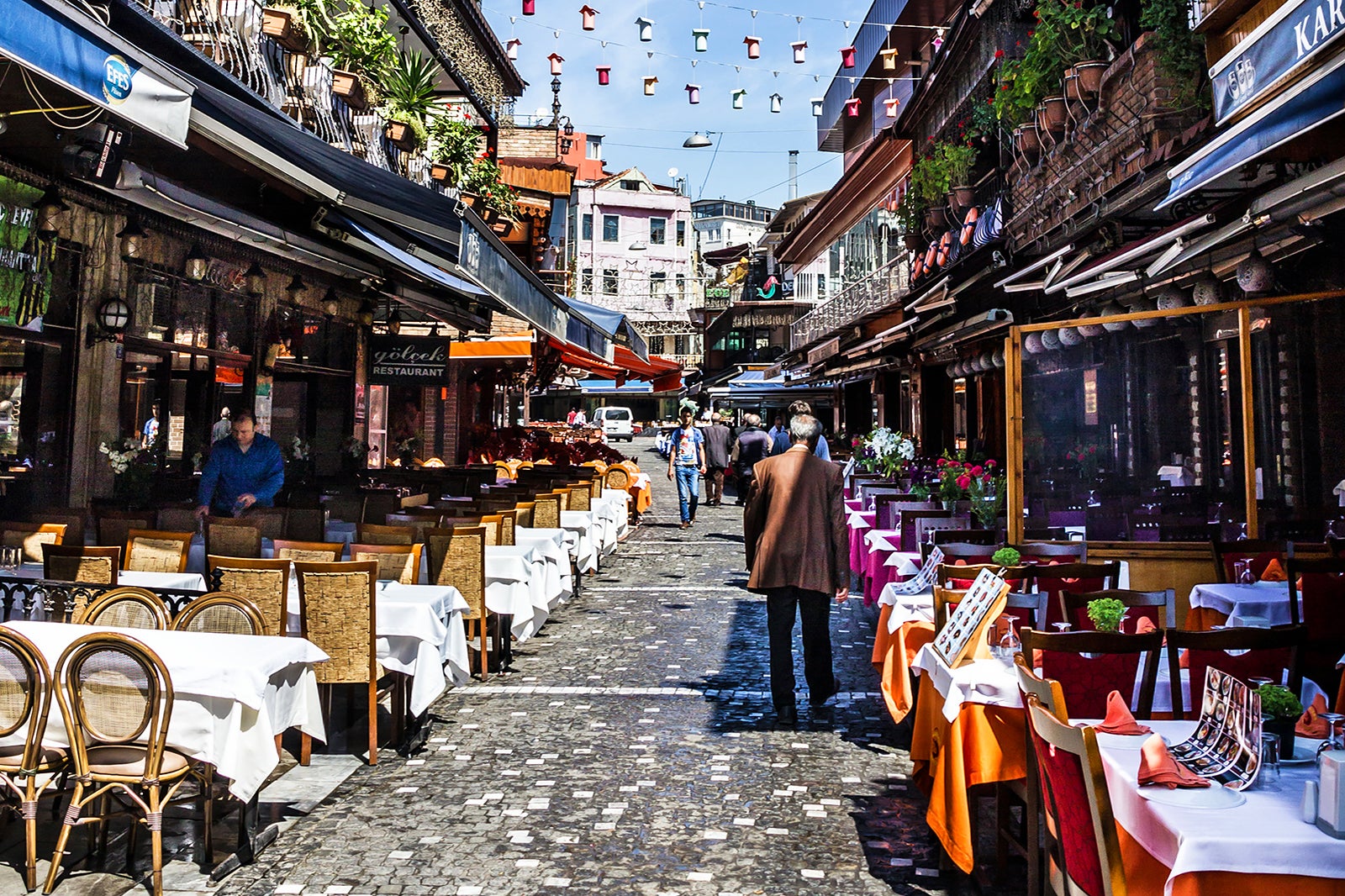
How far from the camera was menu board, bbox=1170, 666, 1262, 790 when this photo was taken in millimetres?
2879

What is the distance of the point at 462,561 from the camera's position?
713 cm

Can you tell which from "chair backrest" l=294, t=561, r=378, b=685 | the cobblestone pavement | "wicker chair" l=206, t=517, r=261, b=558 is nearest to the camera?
the cobblestone pavement

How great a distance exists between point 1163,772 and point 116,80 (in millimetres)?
4610

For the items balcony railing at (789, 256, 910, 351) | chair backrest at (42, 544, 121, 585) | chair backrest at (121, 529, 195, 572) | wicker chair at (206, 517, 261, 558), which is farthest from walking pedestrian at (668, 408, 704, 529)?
chair backrest at (42, 544, 121, 585)

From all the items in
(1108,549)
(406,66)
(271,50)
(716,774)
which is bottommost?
(716,774)

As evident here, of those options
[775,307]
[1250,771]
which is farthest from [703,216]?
[1250,771]

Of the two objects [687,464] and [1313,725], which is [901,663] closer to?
[1313,725]

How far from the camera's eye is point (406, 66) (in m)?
13.5

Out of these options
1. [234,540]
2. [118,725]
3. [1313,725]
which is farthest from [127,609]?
[1313,725]

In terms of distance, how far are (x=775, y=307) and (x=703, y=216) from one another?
92.2 ft

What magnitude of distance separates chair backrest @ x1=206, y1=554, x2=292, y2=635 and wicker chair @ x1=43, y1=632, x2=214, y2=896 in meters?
1.39

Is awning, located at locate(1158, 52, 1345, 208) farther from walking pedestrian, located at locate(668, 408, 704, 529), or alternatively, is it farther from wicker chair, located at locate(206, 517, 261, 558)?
walking pedestrian, located at locate(668, 408, 704, 529)

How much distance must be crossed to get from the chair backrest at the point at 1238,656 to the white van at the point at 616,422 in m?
46.7

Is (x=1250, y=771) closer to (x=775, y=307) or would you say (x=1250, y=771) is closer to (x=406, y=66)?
(x=406, y=66)
